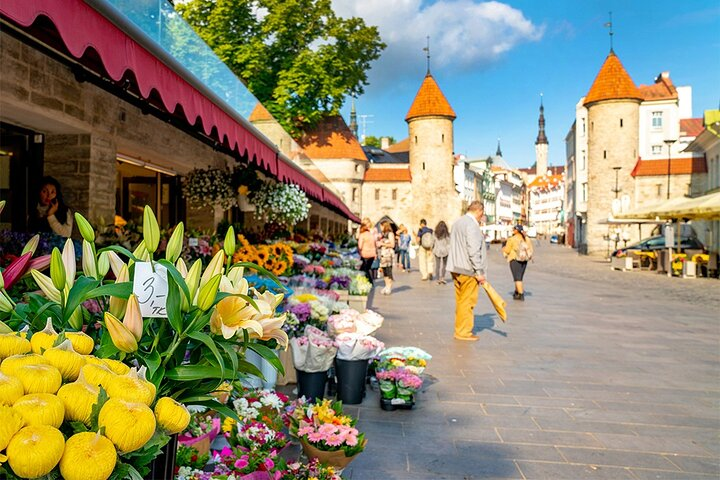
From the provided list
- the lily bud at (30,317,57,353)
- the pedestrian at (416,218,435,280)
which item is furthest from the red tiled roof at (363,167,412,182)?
the lily bud at (30,317,57,353)

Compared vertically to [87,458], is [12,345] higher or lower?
higher

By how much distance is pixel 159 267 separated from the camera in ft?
4.31

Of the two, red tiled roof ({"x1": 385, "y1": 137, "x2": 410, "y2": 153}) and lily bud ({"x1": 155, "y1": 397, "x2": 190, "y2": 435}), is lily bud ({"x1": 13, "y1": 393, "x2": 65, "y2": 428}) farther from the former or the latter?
red tiled roof ({"x1": 385, "y1": 137, "x2": 410, "y2": 153})

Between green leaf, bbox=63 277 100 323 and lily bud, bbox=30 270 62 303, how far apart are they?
66mm

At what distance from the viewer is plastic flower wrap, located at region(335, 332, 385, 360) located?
4.66 meters

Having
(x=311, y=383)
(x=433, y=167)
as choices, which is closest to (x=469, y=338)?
(x=311, y=383)

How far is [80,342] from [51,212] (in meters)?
4.37

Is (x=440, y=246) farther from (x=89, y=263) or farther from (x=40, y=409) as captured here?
(x=40, y=409)

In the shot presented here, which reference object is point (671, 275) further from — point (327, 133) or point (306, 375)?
point (327, 133)

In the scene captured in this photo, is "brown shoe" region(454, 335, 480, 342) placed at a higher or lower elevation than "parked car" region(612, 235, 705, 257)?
lower

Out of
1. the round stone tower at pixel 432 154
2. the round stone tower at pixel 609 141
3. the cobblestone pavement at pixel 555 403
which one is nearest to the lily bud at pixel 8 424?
the cobblestone pavement at pixel 555 403

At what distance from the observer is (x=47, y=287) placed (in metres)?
1.33

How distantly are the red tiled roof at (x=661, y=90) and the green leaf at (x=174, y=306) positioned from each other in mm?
56833

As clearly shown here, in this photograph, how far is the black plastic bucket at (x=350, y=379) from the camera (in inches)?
185
